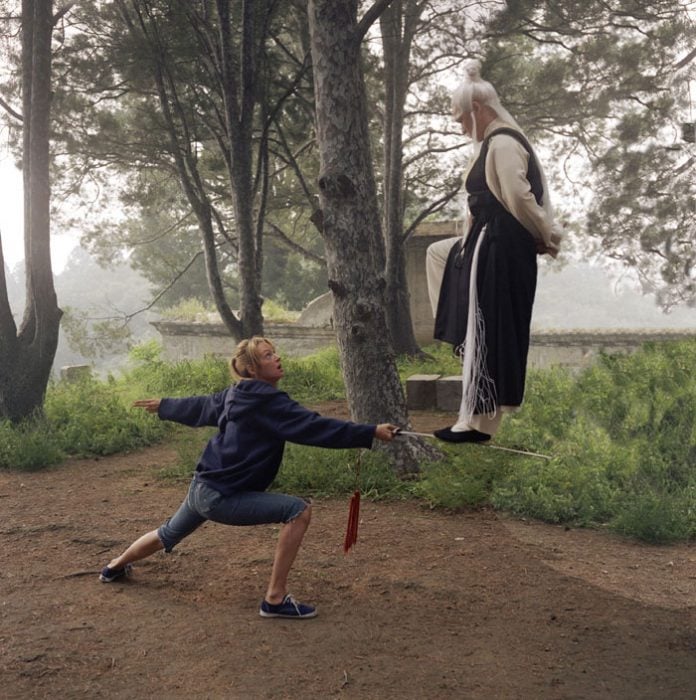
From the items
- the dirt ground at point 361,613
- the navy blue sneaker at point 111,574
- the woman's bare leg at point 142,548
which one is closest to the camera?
the dirt ground at point 361,613

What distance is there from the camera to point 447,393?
11.1 m

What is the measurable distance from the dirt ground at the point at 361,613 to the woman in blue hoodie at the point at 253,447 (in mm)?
456

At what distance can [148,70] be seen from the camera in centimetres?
1323

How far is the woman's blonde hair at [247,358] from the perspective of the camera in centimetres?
418

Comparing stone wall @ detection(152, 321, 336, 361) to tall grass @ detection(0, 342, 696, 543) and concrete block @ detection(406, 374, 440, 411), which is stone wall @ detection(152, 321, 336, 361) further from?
tall grass @ detection(0, 342, 696, 543)

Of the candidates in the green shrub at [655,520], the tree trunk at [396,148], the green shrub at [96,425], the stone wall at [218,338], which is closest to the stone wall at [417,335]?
the stone wall at [218,338]

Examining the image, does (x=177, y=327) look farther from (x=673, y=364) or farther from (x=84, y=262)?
(x=84, y=262)

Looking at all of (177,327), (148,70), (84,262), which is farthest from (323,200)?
(84,262)

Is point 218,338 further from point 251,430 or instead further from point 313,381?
point 251,430

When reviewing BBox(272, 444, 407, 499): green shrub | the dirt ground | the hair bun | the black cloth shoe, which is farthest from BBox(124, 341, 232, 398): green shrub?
the hair bun

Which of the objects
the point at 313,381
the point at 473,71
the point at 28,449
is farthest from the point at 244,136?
the point at 473,71

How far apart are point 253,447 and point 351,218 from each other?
3.19 m

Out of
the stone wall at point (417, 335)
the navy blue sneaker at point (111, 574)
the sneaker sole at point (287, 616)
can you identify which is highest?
the stone wall at point (417, 335)

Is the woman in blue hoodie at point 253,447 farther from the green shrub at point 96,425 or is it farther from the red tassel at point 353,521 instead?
the green shrub at point 96,425
